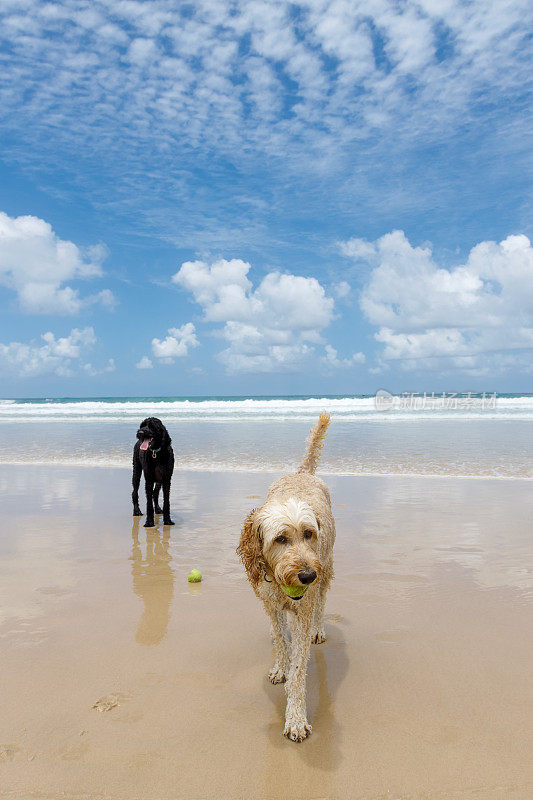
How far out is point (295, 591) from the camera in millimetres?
3010

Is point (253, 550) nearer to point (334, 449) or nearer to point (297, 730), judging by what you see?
point (297, 730)

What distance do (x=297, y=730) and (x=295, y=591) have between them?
2.44 ft

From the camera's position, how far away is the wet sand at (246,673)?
8.50 feet

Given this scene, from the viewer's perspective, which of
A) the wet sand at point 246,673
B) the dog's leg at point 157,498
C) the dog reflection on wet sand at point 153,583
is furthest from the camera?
the dog's leg at point 157,498

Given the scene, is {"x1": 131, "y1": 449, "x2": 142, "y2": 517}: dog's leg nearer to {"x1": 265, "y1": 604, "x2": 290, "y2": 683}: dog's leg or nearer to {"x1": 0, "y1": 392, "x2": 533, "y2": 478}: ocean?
{"x1": 0, "y1": 392, "x2": 533, "y2": 478}: ocean

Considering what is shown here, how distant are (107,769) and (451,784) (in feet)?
5.59

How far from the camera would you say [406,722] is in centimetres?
299

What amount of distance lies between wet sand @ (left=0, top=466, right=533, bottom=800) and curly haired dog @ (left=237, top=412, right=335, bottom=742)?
198 mm

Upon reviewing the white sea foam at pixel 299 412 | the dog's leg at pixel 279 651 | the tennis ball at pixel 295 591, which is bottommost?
the dog's leg at pixel 279 651

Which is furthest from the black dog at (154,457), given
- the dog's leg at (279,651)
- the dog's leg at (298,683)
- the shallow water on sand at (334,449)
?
the dog's leg at (298,683)

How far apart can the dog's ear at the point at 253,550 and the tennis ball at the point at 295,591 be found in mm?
266

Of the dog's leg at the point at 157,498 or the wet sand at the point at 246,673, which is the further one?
the dog's leg at the point at 157,498

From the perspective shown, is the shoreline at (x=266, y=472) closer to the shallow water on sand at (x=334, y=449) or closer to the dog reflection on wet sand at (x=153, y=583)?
the shallow water on sand at (x=334, y=449)

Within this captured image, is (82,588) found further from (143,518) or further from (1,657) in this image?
(143,518)
